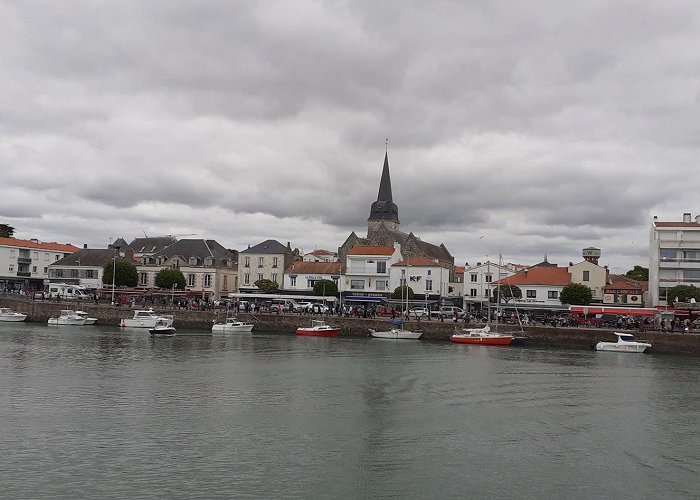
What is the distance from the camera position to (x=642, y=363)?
161 ft

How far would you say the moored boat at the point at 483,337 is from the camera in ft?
197

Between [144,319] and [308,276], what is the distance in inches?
1036

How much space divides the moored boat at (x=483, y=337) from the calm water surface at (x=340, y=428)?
1395 centimetres

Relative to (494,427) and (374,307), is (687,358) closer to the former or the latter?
(494,427)

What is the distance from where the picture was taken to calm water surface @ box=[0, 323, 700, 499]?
1983 centimetres

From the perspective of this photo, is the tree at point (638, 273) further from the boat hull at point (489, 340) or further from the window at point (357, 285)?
the boat hull at point (489, 340)

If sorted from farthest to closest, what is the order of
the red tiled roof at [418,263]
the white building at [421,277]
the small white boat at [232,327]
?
the red tiled roof at [418,263]
the white building at [421,277]
the small white boat at [232,327]

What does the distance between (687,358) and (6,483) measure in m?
49.9

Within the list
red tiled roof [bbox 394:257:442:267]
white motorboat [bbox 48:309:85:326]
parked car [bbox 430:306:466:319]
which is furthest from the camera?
red tiled roof [bbox 394:257:442:267]

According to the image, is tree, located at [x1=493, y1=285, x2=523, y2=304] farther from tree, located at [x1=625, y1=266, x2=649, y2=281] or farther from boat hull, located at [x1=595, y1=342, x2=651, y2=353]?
tree, located at [x1=625, y1=266, x2=649, y2=281]

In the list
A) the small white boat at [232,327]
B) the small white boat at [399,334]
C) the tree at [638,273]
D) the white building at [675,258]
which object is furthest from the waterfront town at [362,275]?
the tree at [638,273]

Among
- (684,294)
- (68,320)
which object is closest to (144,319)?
(68,320)

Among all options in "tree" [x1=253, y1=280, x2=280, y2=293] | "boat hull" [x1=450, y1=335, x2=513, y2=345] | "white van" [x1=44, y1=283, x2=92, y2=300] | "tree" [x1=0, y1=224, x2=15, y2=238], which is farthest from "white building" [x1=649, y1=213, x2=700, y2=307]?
"tree" [x1=0, y1=224, x2=15, y2=238]

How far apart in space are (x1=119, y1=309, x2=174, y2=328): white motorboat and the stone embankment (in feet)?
8.54
